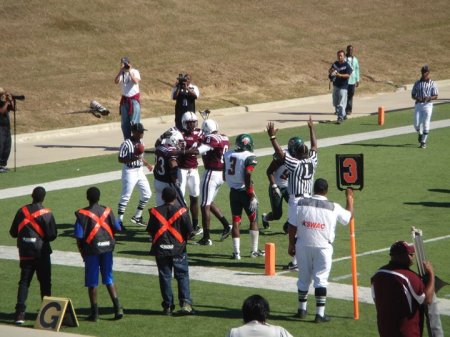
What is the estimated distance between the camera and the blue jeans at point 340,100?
3300cm

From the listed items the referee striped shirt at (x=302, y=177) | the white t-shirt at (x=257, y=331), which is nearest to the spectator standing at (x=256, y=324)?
the white t-shirt at (x=257, y=331)

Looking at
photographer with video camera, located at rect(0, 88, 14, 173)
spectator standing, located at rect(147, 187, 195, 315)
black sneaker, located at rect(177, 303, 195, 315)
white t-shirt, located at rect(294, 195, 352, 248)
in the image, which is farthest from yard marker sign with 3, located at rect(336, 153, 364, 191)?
photographer with video camera, located at rect(0, 88, 14, 173)

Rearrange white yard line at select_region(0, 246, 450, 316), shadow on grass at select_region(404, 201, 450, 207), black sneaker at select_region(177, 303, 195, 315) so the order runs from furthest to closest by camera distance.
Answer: shadow on grass at select_region(404, 201, 450, 207) → white yard line at select_region(0, 246, 450, 316) → black sneaker at select_region(177, 303, 195, 315)

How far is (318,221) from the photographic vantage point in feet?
49.1

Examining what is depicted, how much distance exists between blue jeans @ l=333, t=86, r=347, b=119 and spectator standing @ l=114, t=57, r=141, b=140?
6615 mm

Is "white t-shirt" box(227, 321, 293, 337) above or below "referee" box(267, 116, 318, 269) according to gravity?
below

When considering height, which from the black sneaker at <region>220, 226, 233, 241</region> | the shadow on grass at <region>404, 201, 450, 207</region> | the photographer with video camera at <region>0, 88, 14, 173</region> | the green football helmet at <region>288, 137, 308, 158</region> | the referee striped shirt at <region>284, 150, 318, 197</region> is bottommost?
the black sneaker at <region>220, 226, 233, 241</region>

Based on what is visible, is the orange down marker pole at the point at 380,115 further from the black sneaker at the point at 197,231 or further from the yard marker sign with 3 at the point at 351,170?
the yard marker sign with 3 at the point at 351,170

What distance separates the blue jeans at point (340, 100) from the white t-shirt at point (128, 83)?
21.9 feet

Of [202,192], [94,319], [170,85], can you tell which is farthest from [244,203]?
[170,85]

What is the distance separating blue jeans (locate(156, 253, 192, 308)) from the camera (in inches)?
610

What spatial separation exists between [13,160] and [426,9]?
27.7m

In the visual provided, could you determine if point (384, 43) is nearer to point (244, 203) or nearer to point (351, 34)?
point (351, 34)

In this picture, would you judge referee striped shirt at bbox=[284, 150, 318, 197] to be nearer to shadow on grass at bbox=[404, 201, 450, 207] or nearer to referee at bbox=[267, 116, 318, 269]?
A: referee at bbox=[267, 116, 318, 269]
